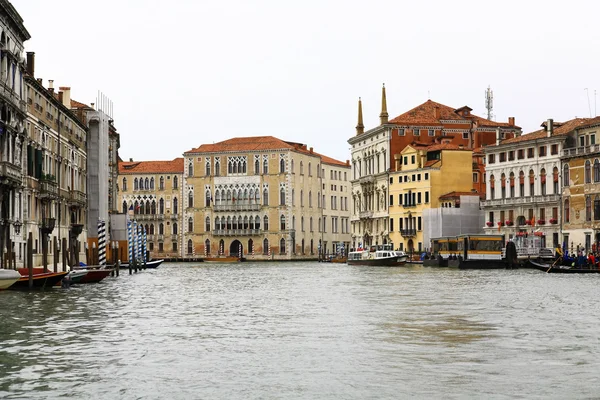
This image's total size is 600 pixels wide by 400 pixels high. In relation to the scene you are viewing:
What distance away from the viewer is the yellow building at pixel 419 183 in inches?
3282

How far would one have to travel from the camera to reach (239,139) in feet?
357

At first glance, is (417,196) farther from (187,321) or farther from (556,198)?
(187,321)

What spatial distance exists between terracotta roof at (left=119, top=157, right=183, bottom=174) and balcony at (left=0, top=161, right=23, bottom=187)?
6844 centimetres

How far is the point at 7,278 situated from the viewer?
96.9 feet

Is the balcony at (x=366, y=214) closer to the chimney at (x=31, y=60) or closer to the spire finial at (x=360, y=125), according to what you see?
the spire finial at (x=360, y=125)

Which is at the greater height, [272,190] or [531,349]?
[272,190]

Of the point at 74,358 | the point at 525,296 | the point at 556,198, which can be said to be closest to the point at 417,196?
the point at 556,198

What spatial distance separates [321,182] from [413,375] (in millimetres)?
96085

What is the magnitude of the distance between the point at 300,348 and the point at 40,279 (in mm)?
17436

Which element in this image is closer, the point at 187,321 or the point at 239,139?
the point at 187,321

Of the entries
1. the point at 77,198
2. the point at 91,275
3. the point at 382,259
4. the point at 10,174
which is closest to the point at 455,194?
the point at 382,259

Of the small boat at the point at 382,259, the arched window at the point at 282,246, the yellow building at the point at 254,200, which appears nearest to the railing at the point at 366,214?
the yellow building at the point at 254,200

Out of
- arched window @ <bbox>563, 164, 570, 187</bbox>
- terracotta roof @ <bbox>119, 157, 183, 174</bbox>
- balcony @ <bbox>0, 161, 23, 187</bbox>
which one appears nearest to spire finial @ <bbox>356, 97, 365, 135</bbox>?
terracotta roof @ <bbox>119, 157, 183, 174</bbox>

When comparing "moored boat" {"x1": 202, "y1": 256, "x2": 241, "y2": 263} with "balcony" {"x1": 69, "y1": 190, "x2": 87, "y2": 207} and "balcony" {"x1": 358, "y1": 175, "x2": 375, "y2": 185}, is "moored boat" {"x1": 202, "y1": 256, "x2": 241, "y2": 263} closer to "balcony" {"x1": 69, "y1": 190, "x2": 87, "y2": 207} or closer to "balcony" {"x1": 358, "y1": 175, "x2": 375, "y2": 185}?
"balcony" {"x1": 358, "y1": 175, "x2": 375, "y2": 185}
